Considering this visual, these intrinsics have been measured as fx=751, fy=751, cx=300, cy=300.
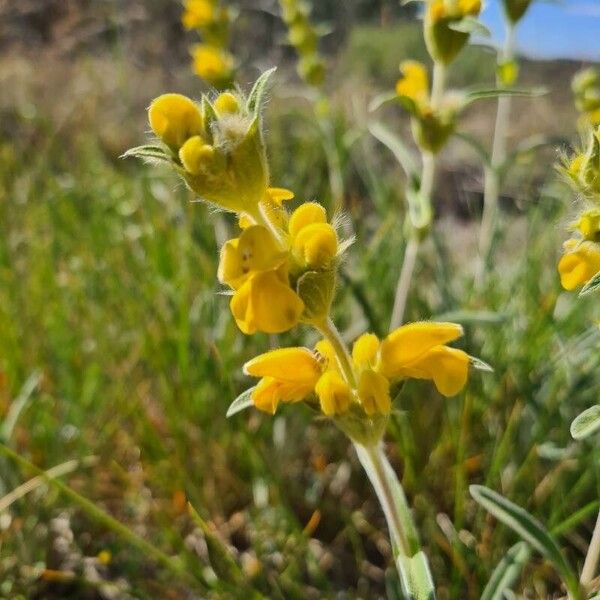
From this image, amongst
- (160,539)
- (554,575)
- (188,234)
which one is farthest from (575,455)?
(188,234)

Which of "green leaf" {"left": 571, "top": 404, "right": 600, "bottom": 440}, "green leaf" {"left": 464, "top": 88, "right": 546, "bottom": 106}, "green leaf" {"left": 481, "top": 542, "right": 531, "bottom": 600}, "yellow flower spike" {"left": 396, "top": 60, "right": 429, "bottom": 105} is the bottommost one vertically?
"green leaf" {"left": 481, "top": 542, "right": 531, "bottom": 600}

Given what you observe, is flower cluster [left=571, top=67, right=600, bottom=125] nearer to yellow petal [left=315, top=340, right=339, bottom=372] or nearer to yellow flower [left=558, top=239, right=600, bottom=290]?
yellow flower [left=558, top=239, right=600, bottom=290]

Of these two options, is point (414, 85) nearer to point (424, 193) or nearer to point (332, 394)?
point (424, 193)

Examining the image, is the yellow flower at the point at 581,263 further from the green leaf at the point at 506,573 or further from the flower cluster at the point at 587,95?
the flower cluster at the point at 587,95

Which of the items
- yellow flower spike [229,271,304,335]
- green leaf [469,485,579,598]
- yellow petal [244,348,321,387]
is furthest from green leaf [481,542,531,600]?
yellow flower spike [229,271,304,335]

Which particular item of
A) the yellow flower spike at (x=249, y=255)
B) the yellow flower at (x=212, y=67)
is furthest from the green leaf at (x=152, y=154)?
the yellow flower at (x=212, y=67)

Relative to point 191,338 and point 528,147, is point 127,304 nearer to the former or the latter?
point 191,338

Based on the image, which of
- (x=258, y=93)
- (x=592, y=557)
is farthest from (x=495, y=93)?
(x=592, y=557)
